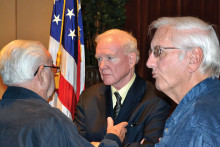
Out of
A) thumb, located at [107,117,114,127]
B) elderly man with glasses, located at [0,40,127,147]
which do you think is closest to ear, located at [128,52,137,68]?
thumb, located at [107,117,114,127]

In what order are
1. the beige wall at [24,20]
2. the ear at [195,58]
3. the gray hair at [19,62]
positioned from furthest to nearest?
the beige wall at [24,20]
the gray hair at [19,62]
the ear at [195,58]

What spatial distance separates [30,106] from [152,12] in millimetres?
4149

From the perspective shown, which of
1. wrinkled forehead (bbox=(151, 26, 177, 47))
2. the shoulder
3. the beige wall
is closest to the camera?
the shoulder

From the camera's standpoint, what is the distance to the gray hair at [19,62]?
1.94 m

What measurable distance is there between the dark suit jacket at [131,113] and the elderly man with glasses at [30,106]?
43 cm

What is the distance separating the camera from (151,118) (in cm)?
249

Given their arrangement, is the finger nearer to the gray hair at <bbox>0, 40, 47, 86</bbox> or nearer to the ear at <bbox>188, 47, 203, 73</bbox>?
the gray hair at <bbox>0, 40, 47, 86</bbox>

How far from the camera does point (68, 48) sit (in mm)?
3824

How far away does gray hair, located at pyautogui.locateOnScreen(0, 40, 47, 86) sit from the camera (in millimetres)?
1938

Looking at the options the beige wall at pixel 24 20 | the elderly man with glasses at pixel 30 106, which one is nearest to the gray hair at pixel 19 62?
the elderly man with glasses at pixel 30 106

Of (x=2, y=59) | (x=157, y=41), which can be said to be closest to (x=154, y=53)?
(x=157, y=41)

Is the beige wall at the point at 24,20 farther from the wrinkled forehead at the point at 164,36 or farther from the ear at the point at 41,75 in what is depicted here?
the wrinkled forehead at the point at 164,36

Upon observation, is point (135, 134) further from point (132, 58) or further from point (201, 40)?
point (201, 40)

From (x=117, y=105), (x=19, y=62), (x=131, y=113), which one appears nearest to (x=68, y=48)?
(x=117, y=105)
